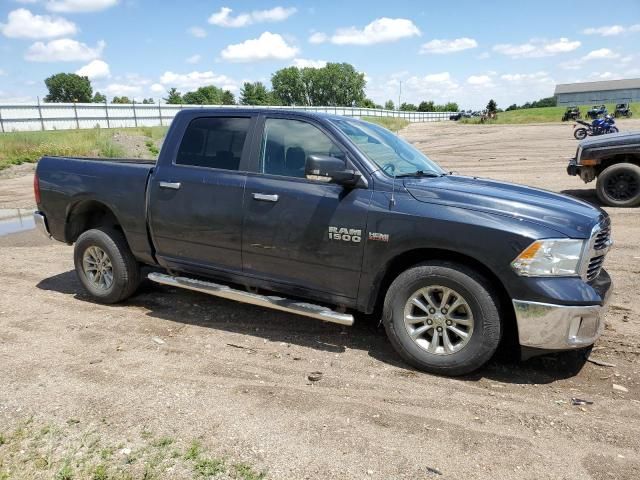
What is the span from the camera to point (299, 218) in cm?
432

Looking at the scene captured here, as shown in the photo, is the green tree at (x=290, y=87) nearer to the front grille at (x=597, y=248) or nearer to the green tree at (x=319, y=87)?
the green tree at (x=319, y=87)

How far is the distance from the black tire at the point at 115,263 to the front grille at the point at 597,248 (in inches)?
165

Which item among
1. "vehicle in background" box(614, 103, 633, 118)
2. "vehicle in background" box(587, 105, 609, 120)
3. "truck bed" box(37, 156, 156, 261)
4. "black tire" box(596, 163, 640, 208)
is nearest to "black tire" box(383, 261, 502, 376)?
"truck bed" box(37, 156, 156, 261)

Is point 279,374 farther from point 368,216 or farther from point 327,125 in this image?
point 327,125

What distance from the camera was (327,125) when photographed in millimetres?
4473

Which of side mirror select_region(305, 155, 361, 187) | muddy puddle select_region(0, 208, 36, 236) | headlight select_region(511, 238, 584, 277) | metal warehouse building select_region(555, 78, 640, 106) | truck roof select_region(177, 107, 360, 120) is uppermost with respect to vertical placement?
metal warehouse building select_region(555, 78, 640, 106)

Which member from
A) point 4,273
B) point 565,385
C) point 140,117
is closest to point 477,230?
point 565,385

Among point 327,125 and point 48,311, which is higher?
point 327,125

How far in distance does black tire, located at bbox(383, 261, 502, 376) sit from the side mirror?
0.83 m

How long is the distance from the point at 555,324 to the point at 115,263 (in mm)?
4150

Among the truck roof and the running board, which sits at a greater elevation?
the truck roof

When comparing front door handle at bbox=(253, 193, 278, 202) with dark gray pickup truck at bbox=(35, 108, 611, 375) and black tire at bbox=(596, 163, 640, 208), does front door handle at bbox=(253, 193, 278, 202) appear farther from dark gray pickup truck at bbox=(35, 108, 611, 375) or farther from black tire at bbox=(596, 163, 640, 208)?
black tire at bbox=(596, 163, 640, 208)

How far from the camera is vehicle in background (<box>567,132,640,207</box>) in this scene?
33.1 ft

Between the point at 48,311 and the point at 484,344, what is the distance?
14.0 ft
